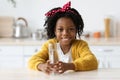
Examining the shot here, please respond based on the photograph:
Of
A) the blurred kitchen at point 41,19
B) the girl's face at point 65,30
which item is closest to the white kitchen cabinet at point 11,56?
the blurred kitchen at point 41,19

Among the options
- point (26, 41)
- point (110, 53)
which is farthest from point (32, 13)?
point (110, 53)

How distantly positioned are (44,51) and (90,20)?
1.96 m

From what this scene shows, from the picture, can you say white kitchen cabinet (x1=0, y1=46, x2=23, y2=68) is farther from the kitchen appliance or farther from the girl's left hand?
the girl's left hand

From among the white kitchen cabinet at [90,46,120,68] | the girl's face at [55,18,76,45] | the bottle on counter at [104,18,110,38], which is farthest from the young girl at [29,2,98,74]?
the bottle on counter at [104,18,110,38]

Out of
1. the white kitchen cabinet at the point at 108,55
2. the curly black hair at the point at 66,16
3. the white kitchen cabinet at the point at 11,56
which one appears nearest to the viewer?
the curly black hair at the point at 66,16

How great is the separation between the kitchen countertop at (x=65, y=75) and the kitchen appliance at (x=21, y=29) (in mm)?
2049

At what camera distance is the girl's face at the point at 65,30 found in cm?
161

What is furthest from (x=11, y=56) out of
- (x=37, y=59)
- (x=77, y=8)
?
(x=37, y=59)

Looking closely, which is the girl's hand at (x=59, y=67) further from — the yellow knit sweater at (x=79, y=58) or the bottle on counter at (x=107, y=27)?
the bottle on counter at (x=107, y=27)

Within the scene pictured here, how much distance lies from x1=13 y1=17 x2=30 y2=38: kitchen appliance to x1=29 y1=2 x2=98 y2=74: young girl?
5.93ft

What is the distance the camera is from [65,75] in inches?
55.1

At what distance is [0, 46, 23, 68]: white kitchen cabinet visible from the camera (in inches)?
125

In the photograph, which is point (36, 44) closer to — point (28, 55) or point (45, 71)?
point (28, 55)

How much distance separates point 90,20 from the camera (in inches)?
141
